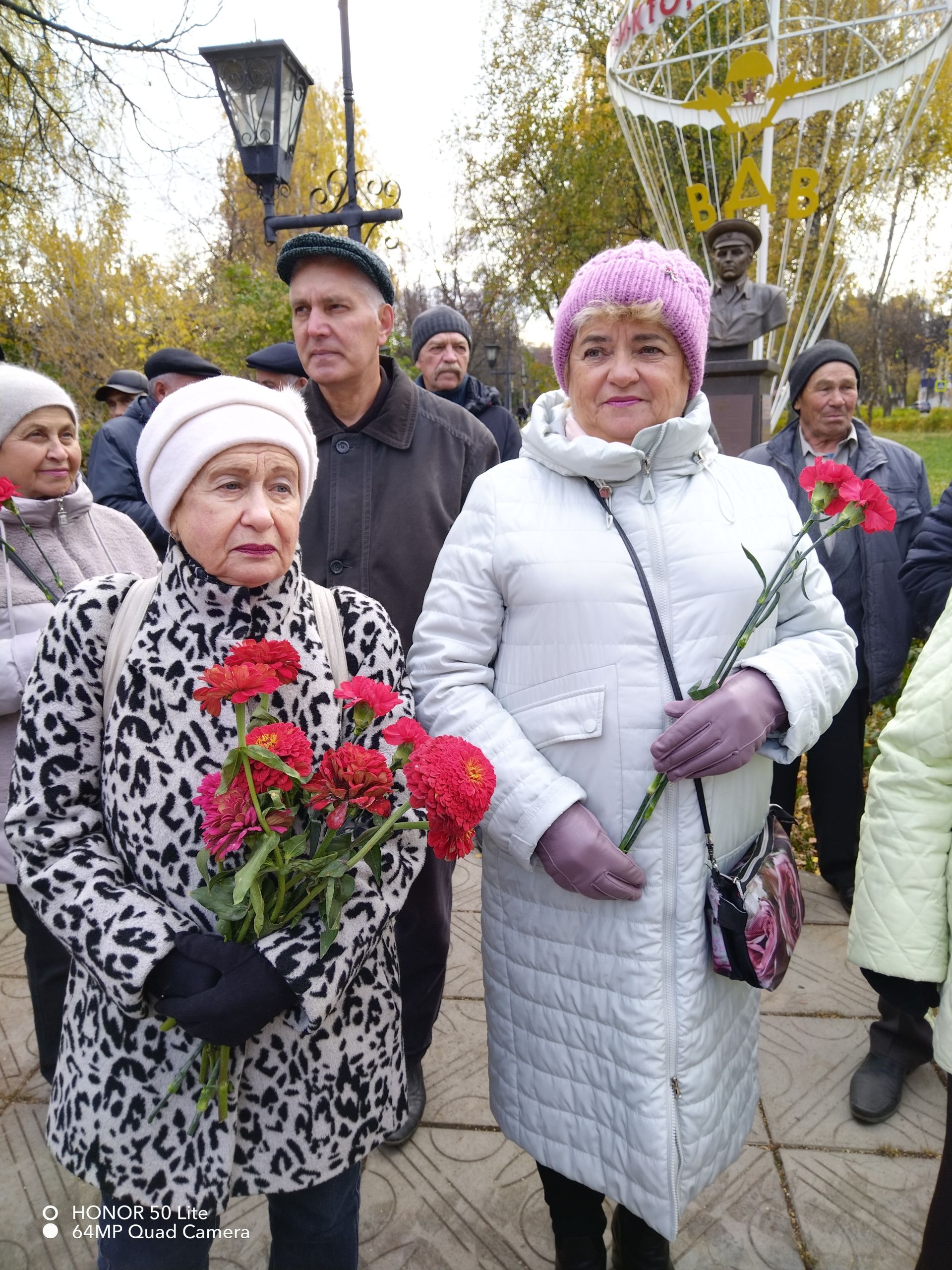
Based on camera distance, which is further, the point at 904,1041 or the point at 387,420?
the point at 904,1041

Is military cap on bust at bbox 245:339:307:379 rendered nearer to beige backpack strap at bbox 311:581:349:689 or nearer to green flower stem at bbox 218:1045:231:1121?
beige backpack strap at bbox 311:581:349:689

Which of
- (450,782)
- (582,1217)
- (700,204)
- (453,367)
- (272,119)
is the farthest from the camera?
(700,204)

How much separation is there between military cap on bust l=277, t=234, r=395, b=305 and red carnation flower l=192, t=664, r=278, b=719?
1368 mm

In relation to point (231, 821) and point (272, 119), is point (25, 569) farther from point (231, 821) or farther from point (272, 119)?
point (272, 119)

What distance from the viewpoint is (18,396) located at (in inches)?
88.0

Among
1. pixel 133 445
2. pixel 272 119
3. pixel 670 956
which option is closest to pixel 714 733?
pixel 670 956

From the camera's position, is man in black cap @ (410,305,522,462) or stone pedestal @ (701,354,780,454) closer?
man in black cap @ (410,305,522,462)

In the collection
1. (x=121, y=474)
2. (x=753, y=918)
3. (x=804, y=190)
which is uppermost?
(x=804, y=190)

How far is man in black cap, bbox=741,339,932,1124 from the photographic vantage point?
3.24m

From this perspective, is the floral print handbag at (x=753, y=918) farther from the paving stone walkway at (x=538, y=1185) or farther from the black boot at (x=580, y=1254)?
the paving stone walkway at (x=538, y=1185)

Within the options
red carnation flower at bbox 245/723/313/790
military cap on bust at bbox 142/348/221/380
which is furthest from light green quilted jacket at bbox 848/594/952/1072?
military cap on bust at bbox 142/348/221/380

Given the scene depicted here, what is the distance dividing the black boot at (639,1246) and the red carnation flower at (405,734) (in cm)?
125

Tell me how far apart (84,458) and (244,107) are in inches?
413

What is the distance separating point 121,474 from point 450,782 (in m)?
3.55
